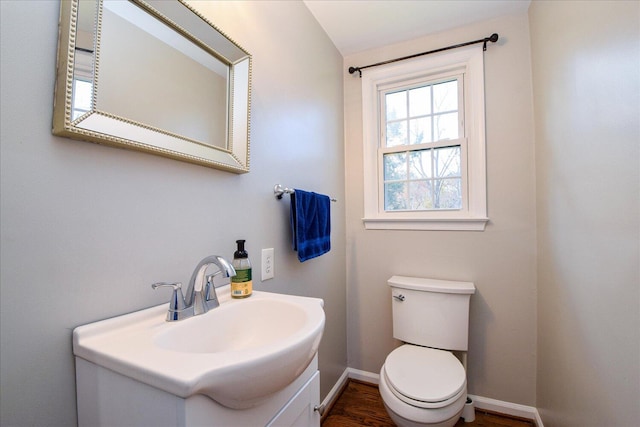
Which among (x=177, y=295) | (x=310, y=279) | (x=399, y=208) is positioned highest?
(x=399, y=208)

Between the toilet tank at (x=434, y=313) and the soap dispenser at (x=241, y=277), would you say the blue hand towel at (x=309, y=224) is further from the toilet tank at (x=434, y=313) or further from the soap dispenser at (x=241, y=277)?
the toilet tank at (x=434, y=313)

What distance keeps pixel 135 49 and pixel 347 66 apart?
65.3 inches

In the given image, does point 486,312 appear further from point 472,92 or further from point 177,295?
point 177,295

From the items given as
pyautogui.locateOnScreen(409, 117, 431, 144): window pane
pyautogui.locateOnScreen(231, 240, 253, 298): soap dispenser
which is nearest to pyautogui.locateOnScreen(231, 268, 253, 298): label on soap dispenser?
pyautogui.locateOnScreen(231, 240, 253, 298): soap dispenser

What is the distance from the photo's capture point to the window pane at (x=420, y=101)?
1.86m

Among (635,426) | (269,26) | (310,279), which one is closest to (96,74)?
(269,26)

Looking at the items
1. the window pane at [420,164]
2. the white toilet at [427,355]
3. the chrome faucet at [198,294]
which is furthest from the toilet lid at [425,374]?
the window pane at [420,164]

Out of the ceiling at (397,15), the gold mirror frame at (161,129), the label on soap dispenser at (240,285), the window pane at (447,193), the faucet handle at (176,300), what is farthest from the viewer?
the window pane at (447,193)

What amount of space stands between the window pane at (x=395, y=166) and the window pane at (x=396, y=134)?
88 millimetres

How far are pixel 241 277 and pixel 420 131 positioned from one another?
1596 mm

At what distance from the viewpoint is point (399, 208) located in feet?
6.26

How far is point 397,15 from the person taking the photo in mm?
1598

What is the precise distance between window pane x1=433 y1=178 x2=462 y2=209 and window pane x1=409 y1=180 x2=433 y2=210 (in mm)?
38

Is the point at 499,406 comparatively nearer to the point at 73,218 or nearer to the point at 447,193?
the point at 447,193
